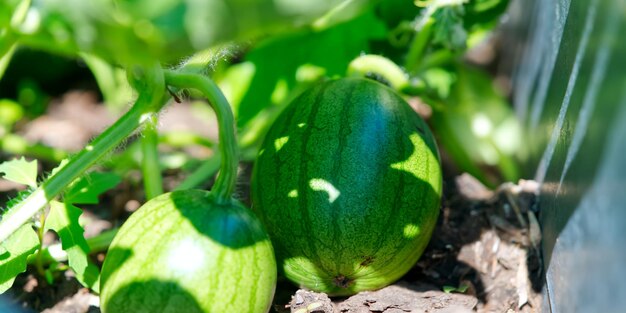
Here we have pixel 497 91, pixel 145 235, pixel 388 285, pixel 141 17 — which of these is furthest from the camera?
pixel 497 91

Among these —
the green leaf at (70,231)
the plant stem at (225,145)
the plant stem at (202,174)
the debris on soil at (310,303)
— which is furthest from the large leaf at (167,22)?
the plant stem at (202,174)

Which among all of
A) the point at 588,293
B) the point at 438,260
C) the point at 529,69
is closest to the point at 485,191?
the point at 438,260

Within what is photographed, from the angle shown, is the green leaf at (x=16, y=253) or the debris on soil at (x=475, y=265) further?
the debris on soil at (x=475, y=265)

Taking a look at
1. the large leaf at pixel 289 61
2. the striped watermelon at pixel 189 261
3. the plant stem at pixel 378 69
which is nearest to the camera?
the striped watermelon at pixel 189 261

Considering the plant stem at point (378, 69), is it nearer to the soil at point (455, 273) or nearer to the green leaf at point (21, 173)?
the soil at point (455, 273)

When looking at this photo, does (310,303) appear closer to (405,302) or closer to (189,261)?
(405,302)

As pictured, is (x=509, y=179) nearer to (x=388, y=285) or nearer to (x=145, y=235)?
(x=388, y=285)

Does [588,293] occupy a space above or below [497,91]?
above
